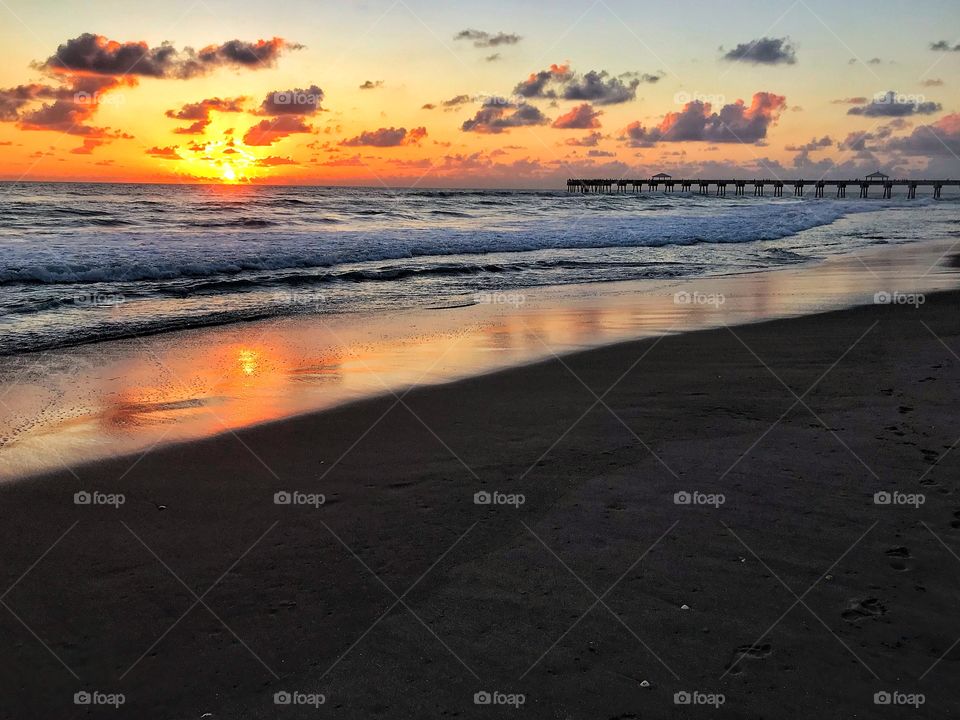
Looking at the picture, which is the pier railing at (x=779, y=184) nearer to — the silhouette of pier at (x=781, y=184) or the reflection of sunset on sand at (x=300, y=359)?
the silhouette of pier at (x=781, y=184)

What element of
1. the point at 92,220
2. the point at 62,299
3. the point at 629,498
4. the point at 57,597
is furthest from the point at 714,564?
the point at 92,220

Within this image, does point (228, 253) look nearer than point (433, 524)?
No

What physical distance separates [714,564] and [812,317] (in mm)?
8995

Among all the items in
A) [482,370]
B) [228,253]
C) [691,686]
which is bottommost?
[691,686]

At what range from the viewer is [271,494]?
17.0 feet

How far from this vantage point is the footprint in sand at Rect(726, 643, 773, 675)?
3275 millimetres

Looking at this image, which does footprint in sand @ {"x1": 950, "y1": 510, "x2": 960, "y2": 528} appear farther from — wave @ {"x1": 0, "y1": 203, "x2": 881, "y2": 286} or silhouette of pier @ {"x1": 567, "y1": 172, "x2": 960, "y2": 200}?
silhouette of pier @ {"x1": 567, "y1": 172, "x2": 960, "y2": 200}

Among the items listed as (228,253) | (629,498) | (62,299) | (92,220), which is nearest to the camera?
(629,498)

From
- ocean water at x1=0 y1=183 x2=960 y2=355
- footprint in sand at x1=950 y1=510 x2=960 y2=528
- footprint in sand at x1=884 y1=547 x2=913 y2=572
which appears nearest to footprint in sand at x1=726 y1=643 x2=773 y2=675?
footprint in sand at x1=884 y1=547 x2=913 y2=572

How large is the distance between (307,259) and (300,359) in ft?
42.7

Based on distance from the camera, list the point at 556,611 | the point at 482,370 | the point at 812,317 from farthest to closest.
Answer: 1. the point at 812,317
2. the point at 482,370
3. the point at 556,611

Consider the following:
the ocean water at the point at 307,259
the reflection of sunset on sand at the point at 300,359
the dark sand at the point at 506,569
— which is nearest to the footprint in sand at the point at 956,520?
the dark sand at the point at 506,569

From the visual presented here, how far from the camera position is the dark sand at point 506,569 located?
3.22 m

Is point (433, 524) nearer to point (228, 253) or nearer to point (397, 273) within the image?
point (397, 273)
